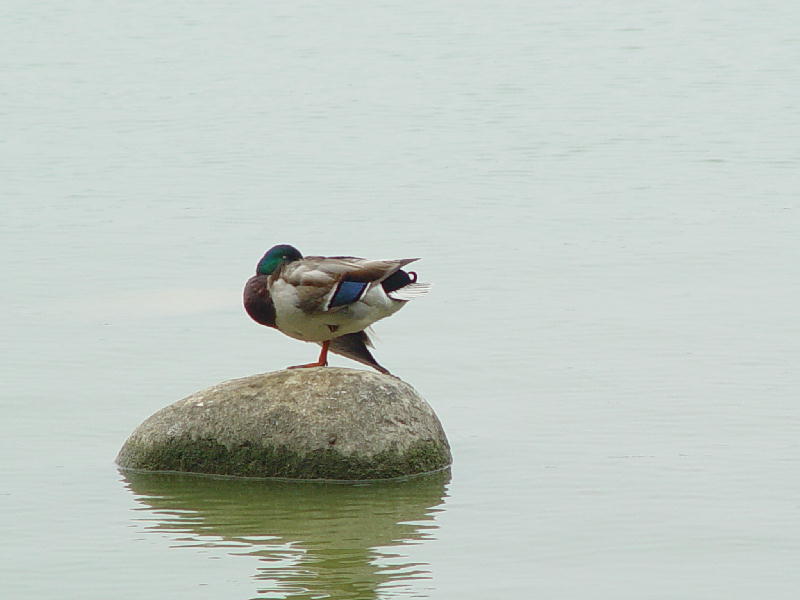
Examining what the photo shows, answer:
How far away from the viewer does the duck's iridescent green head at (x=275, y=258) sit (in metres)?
10.5

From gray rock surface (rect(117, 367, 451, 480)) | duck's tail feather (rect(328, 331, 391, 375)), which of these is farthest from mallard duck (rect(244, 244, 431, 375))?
duck's tail feather (rect(328, 331, 391, 375))

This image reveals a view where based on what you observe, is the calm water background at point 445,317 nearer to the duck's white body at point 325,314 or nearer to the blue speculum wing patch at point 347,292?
the duck's white body at point 325,314

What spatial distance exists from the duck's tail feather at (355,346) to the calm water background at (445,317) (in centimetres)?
85

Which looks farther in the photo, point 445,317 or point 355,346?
point 445,317

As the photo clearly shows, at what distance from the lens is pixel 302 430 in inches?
410

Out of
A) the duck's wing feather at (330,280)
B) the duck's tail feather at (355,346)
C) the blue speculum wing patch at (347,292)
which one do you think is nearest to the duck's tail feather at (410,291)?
the duck's wing feather at (330,280)

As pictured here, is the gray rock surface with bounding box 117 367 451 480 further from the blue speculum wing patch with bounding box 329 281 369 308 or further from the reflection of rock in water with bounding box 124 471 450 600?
the blue speculum wing patch with bounding box 329 281 369 308

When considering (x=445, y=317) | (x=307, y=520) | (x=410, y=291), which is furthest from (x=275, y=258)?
(x=445, y=317)

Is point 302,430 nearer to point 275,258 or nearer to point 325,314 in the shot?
point 325,314

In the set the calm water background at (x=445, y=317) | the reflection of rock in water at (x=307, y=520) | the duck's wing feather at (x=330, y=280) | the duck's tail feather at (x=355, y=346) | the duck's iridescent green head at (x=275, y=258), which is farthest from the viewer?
the duck's tail feather at (x=355, y=346)

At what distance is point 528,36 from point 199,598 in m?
35.3

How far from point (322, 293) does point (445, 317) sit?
4.60 m

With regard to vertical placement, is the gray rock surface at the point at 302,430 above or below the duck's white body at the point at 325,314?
below

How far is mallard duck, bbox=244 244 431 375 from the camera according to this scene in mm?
10383
